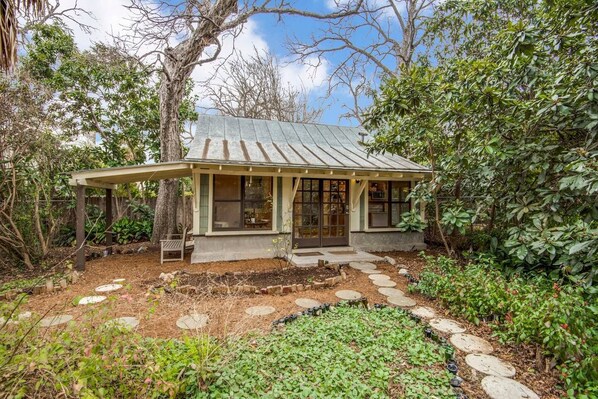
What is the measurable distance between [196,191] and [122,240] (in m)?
4.34

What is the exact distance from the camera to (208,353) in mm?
2105

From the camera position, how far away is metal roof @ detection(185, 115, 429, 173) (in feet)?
20.0

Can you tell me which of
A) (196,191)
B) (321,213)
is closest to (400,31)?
(321,213)

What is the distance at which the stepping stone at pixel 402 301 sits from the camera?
3.93 metres

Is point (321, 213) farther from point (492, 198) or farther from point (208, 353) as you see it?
point (208, 353)

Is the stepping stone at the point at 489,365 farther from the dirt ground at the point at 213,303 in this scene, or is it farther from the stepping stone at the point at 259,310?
the stepping stone at the point at 259,310

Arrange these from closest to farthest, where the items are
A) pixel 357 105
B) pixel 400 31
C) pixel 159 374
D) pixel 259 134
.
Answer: pixel 159 374
pixel 259 134
pixel 400 31
pixel 357 105

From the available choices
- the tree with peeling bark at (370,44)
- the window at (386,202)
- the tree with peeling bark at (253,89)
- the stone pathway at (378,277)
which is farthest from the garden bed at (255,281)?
the tree with peeling bark at (253,89)

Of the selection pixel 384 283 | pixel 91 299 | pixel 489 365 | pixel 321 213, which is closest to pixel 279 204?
pixel 321 213

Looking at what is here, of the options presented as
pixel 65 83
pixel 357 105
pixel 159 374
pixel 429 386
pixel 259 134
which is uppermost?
pixel 357 105

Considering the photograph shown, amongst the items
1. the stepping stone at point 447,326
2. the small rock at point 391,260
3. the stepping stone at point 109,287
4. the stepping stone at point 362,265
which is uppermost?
the small rock at point 391,260

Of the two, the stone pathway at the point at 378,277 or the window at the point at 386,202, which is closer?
the stone pathway at the point at 378,277

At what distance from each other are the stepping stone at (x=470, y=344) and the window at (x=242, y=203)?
14.5ft

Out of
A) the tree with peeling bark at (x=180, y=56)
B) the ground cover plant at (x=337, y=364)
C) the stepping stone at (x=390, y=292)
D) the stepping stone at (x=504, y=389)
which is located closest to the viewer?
the ground cover plant at (x=337, y=364)
